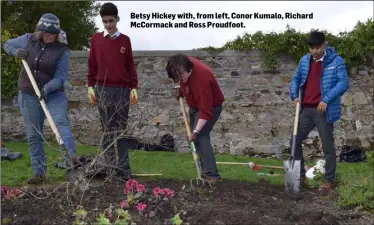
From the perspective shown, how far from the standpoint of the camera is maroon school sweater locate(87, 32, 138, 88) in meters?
5.83

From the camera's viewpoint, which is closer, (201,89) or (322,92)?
(201,89)

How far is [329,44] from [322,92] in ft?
10.0

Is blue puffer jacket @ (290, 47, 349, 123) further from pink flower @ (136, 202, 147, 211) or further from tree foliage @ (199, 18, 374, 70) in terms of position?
tree foliage @ (199, 18, 374, 70)

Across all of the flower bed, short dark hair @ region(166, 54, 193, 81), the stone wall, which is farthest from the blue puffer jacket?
the stone wall

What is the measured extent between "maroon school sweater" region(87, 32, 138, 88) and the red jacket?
69 cm

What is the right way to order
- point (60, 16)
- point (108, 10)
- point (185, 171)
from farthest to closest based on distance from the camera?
point (60, 16) → point (185, 171) → point (108, 10)

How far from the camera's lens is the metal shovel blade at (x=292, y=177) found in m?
5.68

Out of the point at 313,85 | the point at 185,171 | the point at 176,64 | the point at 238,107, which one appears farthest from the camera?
the point at 238,107

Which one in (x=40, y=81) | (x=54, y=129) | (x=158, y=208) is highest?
(x=40, y=81)

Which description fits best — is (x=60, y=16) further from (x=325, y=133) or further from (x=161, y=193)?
(x=161, y=193)

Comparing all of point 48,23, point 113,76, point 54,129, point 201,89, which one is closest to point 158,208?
point 201,89

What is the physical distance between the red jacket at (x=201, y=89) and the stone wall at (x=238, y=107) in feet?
11.1

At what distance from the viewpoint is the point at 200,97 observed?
5.45 metres

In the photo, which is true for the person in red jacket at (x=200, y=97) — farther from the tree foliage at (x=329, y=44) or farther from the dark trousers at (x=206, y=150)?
the tree foliage at (x=329, y=44)
